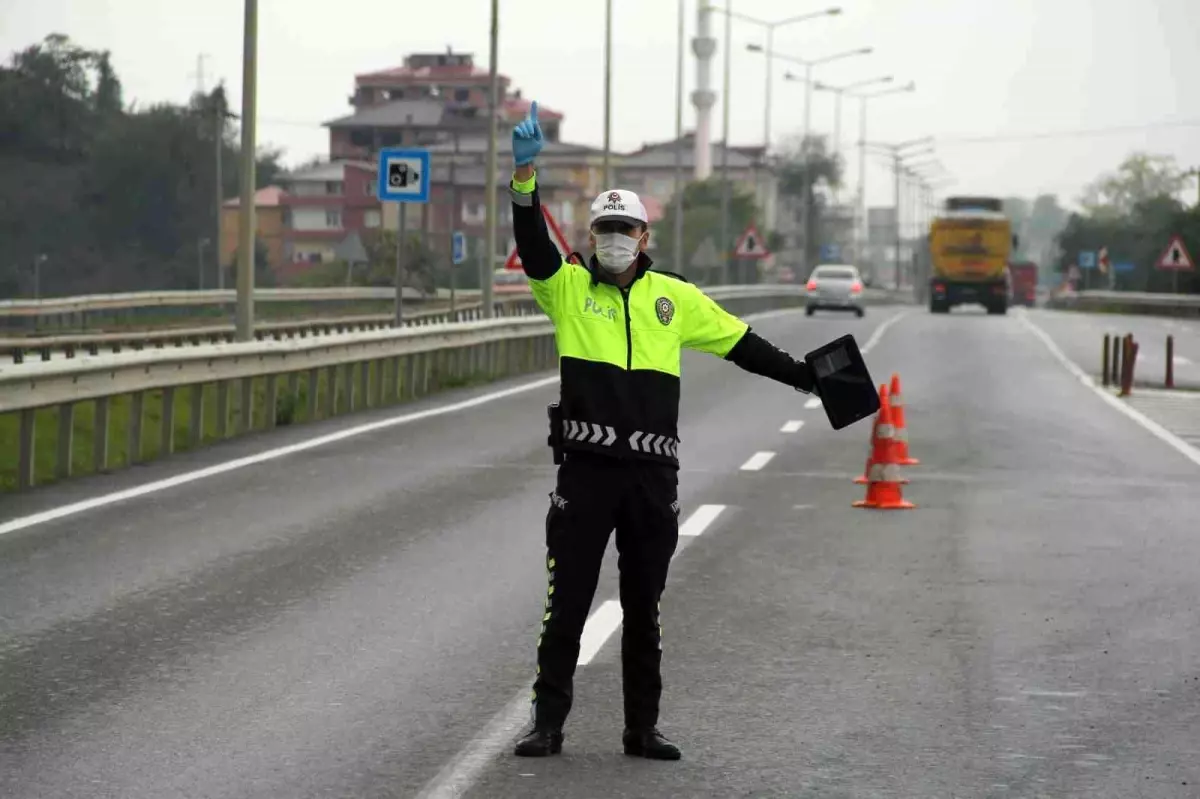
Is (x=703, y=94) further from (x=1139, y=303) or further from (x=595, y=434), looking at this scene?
(x=595, y=434)

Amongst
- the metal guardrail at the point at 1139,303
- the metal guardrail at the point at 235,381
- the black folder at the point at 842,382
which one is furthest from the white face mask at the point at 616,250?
the metal guardrail at the point at 1139,303

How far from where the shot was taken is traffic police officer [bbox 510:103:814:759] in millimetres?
7223

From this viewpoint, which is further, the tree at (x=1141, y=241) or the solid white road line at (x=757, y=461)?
the tree at (x=1141, y=241)

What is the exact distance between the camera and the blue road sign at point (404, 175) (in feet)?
93.9

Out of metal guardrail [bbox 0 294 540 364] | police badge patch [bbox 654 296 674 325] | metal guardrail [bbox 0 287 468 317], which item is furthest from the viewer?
metal guardrail [bbox 0 287 468 317]

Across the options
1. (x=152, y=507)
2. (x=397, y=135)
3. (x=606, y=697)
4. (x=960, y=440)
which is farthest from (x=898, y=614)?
(x=397, y=135)

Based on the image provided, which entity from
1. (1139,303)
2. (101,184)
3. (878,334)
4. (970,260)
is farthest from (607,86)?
(101,184)

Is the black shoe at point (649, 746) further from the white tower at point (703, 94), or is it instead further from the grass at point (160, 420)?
the white tower at point (703, 94)

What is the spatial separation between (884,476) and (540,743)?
807cm

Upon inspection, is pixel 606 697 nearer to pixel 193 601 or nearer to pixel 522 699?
pixel 522 699

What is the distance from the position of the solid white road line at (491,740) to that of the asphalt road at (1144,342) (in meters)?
23.0

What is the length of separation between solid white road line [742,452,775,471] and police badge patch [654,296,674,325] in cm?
1020

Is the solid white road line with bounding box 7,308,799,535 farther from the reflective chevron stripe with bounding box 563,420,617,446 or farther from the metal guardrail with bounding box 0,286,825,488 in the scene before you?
the reflective chevron stripe with bounding box 563,420,617,446

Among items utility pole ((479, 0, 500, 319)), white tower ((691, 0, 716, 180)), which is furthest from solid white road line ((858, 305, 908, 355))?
white tower ((691, 0, 716, 180))
